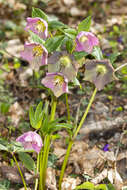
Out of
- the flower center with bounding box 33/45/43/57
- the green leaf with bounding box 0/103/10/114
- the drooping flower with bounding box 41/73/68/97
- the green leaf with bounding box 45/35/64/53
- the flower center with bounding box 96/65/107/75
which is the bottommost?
the green leaf with bounding box 0/103/10/114

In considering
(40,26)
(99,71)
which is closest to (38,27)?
(40,26)

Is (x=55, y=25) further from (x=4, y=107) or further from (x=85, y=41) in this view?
(x=4, y=107)

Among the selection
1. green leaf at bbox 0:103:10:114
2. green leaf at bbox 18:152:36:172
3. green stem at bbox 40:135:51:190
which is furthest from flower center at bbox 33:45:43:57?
green leaf at bbox 0:103:10:114

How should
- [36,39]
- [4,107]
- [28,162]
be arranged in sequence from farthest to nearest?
[4,107] < [28,162] < [36,39]

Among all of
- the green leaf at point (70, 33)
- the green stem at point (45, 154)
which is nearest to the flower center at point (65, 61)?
the green leaf at point (70, 33)

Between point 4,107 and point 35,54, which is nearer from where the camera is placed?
point 35,54

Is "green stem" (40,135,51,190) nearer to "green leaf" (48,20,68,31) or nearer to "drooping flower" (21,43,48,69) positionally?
"drooping flower" (21,43,48,69)
